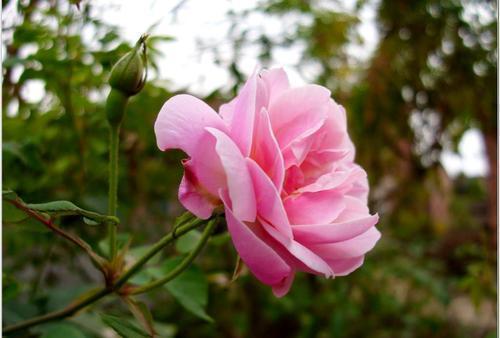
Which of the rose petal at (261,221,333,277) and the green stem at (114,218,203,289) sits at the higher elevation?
the rose petal at (261,221,333,277)

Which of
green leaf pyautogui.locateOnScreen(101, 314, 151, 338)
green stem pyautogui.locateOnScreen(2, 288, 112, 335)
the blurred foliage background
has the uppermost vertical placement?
green leaf pyautogui.locateOnScreen(101, 314, 151, 338)

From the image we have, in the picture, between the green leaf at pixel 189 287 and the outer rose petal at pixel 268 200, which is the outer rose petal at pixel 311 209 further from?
the green leaf at pixel 189 287

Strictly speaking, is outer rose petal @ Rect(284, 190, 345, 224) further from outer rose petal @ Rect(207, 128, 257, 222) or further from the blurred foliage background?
the blurred foliage background

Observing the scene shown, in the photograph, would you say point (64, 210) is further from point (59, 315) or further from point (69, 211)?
point (59, 315)

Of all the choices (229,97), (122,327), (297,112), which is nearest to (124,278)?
(122,327)

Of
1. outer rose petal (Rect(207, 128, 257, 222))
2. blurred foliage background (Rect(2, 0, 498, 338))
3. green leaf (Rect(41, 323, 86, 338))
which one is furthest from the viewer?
blurred foliage background (Rect(2, 0, 498, 338))

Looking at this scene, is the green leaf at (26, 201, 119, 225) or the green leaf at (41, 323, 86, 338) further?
the green leaf at (41, 323, 86, 338)

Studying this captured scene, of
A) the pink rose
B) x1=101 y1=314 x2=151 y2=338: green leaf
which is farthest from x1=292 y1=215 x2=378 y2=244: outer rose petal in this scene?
x1=101 y1=314 x2=151 y2=338: green leaf
